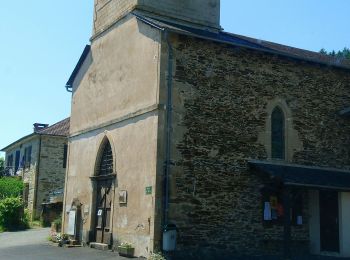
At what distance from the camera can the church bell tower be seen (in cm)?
1805

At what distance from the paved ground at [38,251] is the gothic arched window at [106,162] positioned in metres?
2.94

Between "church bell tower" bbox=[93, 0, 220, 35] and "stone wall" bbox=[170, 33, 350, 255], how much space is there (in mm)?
3212

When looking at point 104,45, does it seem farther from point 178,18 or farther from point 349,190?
point 349,190

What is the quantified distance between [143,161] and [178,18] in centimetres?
648

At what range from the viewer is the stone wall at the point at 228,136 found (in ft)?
48.4

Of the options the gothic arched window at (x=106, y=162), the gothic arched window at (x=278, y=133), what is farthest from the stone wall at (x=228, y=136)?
the gothic arched window at (x=106, y=162)

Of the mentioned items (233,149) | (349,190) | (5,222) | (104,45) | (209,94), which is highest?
(104,45)

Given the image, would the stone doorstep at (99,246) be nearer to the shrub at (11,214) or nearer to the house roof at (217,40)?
the house roof at (217,40)

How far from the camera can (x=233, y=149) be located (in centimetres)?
1568

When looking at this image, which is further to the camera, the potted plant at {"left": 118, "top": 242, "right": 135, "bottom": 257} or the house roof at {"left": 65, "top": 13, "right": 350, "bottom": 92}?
the house roof at {"left": 65, "top": 13, "right": 350, "bottom": 92}

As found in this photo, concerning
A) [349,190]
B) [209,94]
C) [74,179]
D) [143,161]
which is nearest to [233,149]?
[209,94]

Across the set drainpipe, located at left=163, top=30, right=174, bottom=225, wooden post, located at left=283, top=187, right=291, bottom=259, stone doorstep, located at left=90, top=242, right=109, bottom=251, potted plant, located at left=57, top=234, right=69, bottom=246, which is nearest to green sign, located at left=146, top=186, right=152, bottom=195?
drainpipe, located at left=163, top=30, right=174, bottom=225

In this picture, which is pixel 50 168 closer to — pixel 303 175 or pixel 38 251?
pixel 38 251

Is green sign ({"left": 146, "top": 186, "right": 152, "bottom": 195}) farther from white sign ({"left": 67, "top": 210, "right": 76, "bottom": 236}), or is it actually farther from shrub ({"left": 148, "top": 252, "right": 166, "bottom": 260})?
white sign ({"left": 67, "top": 210, "right": 76, "bottom": 236})
